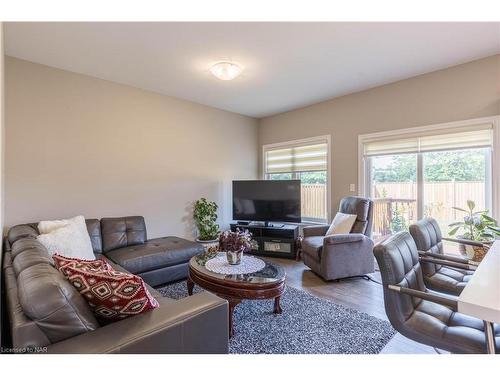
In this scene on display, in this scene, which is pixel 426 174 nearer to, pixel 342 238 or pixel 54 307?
pixel 342 238

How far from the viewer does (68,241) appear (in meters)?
2.37

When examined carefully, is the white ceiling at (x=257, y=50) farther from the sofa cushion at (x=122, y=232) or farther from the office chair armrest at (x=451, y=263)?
the office chair armrest at (x=451, y=263)

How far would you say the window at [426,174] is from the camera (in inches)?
117

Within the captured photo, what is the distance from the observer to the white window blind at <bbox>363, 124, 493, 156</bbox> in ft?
9.54

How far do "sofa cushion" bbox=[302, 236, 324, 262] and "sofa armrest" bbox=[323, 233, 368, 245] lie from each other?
0.66ft

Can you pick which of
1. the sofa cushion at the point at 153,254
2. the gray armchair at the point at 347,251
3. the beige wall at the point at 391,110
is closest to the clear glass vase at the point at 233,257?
the sofa cushion at the point at 153,254

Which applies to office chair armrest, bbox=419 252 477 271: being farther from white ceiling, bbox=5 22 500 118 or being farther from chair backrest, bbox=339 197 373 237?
white ceiling, bbox=5 22 500 118

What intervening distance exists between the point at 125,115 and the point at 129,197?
3.81 ft

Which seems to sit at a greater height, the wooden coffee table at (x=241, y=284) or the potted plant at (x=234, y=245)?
the potted plant at (x=234, y=245)

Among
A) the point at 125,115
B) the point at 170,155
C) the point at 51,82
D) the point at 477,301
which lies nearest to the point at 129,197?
the point at 170,155

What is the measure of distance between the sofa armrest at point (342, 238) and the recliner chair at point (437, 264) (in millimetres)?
1045

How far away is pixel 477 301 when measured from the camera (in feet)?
3.43

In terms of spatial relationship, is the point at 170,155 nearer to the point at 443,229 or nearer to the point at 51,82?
the point at 51,82

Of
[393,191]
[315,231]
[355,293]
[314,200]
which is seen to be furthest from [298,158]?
[355,293]
